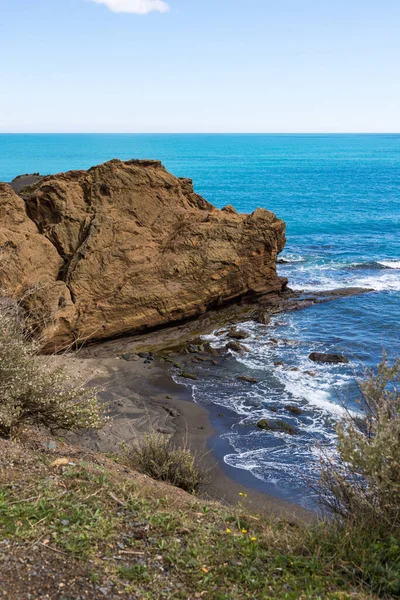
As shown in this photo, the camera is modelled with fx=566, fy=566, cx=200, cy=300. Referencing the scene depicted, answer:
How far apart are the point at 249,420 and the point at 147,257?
927 centimetres

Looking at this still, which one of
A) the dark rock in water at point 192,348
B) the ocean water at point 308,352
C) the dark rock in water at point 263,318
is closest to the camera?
the ocean water at point 308,352

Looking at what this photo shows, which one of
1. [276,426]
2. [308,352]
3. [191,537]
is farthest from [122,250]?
[191,537]

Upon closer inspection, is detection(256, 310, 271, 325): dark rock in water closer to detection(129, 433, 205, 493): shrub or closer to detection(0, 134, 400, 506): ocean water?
detection(0, 134, 400, 506): ocean water

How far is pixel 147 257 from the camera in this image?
932 inches

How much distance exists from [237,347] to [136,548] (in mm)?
16137

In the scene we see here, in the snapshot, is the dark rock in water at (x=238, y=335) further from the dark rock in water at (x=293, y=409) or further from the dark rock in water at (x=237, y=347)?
the dark rock in water at (x=293, y=409)

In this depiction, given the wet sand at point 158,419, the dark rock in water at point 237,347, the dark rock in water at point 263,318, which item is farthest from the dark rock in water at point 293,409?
the dark rock in water at point 263,318

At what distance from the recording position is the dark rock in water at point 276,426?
645 inches

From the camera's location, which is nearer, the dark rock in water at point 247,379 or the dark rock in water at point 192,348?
the dark rock in water at point 247,379

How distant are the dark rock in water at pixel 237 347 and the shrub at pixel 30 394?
1310 cm

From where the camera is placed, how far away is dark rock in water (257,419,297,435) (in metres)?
16.4

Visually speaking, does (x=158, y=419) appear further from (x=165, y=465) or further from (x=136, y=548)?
(x=136, y=548)

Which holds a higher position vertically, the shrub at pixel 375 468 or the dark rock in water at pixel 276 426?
the shrub at pixel 375 468

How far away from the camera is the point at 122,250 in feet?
75.9
